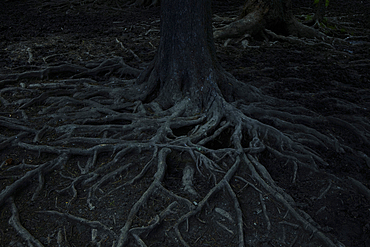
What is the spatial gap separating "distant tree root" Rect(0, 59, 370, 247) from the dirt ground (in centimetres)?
4

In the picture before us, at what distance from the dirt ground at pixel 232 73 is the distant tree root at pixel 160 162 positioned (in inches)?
1.5

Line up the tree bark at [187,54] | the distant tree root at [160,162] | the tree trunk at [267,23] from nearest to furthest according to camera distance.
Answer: the distant tree root at [160,162] < the tree bark at [187,54] < the tree trunk at [267,23]

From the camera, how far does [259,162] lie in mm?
4148

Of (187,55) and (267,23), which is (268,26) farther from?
(187,55)

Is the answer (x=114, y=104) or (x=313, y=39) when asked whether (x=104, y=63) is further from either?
(x=313, y=39)

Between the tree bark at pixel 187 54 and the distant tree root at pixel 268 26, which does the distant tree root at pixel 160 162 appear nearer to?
the tree bark at pixel 187 54

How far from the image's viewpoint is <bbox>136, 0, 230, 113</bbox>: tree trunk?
484 centimetres

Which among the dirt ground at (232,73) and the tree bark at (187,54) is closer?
the dirt ground at (232,73)

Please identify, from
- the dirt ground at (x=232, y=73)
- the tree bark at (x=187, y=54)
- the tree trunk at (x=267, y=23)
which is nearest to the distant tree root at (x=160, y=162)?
the dirt ground at (x=232, y=73)

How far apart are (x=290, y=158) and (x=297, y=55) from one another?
4.52 metres

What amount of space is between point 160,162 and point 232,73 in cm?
343

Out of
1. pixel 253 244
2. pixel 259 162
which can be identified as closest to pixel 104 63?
pixel 259 162

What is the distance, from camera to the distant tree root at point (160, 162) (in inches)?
127

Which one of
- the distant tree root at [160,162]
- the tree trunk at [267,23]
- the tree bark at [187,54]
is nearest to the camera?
the distant tree root at [160,162]
